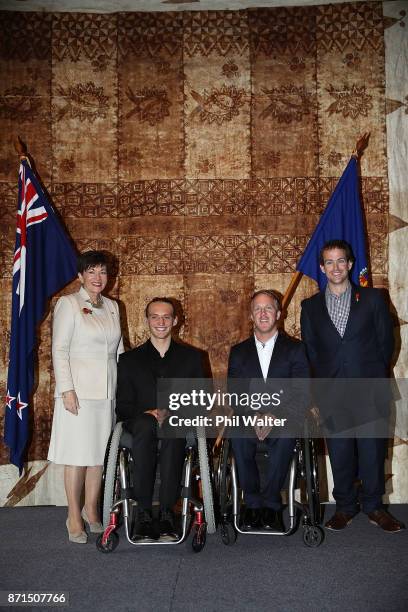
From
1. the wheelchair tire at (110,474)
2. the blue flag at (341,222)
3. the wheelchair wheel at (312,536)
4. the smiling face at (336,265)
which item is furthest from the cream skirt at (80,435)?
the blue flag at (341,222)

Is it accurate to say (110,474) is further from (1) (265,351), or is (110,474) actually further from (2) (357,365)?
(2) (357,365)

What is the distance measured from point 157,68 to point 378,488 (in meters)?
3.09

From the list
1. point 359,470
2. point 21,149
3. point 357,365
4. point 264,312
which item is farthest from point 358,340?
point 21,149

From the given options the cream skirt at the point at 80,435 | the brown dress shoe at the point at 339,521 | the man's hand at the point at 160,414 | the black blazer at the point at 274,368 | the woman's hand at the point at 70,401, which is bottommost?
the brown dress shoe at the point at 339,521

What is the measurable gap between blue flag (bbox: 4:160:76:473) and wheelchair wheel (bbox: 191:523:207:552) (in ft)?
4.87

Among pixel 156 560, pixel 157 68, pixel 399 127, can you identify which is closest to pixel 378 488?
pixel 156 560

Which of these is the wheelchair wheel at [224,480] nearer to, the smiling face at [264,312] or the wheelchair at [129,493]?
the wheelchair at [129,493]

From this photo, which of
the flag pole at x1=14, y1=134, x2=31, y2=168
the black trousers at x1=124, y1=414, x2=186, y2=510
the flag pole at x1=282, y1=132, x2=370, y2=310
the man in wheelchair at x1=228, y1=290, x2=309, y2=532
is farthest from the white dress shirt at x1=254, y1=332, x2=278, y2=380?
the flag pole at x1=14, y1=134, x2=31, y2=168

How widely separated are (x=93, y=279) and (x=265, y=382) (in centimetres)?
107

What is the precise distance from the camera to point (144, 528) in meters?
2.87

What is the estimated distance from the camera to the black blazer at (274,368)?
126 inches

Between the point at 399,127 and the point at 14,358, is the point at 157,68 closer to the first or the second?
the point at 399,127

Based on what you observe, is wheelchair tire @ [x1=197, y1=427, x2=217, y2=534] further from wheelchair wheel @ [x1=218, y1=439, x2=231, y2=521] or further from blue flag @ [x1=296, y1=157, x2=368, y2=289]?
blue flag @ [x1=296, y1=157, x2=368, y2=289]

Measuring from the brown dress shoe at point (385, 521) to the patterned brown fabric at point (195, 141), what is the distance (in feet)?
4.63
